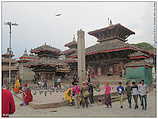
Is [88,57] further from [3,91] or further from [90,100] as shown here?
[3,91]

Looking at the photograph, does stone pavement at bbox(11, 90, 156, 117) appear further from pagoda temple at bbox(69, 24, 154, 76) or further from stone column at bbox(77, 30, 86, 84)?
pagoda temple at bbox(69, 24, 154, 76)

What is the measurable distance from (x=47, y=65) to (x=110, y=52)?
10142 mm

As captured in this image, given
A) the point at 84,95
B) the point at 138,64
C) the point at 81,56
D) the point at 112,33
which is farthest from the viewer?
the point at 112,33

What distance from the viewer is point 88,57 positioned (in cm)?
2638

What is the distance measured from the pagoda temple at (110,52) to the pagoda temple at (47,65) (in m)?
4.25

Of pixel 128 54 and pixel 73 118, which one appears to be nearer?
pixel 73 118

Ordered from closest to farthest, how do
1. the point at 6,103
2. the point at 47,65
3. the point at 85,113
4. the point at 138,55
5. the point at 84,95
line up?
the point at 6,103 → the point at 85,113 → the point at 84,95 → the point at 138,55 → the point at 47,65

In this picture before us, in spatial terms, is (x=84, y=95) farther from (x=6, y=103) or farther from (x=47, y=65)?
(x=47, y=65)

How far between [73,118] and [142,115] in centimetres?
322

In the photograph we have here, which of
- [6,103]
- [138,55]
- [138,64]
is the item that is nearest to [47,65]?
[138,55]

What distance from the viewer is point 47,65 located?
28.3m

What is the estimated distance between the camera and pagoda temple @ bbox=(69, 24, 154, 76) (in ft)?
74.7

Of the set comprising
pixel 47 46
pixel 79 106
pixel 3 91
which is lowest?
pixel 79 106

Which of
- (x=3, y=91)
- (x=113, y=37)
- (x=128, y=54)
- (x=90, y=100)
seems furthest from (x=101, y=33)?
(x=3, y=91)
